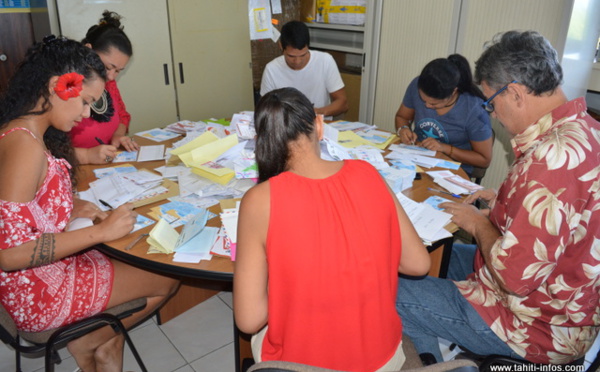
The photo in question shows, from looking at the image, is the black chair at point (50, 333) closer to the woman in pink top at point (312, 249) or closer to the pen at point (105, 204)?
the pen at point (105, 204)

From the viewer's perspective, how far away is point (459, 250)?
1.99 m

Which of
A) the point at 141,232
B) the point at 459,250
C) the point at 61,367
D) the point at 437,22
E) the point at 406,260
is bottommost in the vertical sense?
the point at 61,367

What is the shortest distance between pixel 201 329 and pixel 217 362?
28 centimetres

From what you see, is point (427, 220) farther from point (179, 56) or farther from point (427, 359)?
point (179, 56)

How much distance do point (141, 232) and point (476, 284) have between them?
1.21 meters

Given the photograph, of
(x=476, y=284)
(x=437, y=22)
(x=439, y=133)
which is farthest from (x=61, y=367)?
(x=437, y=22)

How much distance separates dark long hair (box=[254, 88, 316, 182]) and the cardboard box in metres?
3.28

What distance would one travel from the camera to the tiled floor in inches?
81.0

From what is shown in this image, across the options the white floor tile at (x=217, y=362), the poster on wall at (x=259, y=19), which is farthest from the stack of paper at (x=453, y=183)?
the poster on wall at (x=259, y=19)

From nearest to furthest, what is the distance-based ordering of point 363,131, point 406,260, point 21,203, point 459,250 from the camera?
point 406,260
point 21,203
point 459,250
point 363,131

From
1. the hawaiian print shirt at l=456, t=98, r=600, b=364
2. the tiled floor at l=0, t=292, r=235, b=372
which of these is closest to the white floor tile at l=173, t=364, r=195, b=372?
the tiled floor at l=0, t=292, r=235, b=372

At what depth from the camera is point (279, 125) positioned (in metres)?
1.08

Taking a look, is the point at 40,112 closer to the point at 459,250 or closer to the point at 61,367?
the point at 61,367

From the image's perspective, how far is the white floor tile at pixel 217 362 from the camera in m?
2.04
